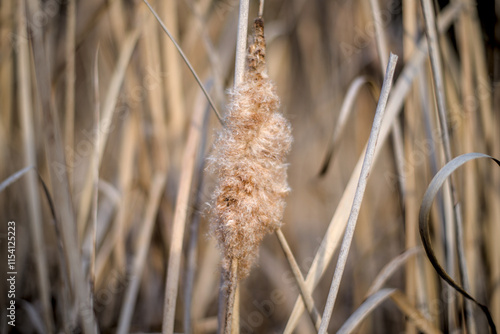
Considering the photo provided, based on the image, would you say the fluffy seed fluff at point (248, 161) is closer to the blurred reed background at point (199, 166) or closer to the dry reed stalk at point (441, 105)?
the blurred reed background at point (199, 166)

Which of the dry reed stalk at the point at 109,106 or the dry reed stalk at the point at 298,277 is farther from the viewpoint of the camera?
the dry reed stalk at the point at 109,106

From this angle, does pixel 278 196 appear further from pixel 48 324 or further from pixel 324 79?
pixel 324 79

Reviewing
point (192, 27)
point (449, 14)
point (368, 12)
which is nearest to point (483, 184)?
point (449, 14)

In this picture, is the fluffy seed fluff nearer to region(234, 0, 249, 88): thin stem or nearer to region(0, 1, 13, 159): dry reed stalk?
region(234, 0, 249, 88): thin stem

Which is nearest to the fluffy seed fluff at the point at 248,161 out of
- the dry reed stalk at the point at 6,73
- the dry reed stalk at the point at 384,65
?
the dry reed stalk at the point at 384,65

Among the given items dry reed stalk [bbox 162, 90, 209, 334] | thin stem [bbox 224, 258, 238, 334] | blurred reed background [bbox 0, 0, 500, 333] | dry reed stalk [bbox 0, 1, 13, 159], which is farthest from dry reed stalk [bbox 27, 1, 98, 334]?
dry reed stalk [bbox 0, 1, 13, 159]

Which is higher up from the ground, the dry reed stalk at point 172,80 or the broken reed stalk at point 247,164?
the dry reed stalk at point 172,80

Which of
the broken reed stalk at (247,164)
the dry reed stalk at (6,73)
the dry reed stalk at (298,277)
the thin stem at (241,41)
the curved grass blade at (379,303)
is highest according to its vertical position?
the dry reed stalk at (6,73)
